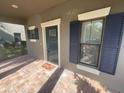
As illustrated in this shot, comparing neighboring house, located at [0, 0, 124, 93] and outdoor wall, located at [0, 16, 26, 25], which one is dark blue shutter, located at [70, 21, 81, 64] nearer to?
neighboring house, located at [0, 0, 124, 93]

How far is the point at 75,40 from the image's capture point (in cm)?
257

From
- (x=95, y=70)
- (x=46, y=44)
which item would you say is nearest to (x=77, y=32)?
(x=95, y=70)

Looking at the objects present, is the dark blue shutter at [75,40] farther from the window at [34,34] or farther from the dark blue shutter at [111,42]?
the window at [34,34]

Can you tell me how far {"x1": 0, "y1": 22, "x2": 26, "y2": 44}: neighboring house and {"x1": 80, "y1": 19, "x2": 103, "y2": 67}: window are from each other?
10.2 m

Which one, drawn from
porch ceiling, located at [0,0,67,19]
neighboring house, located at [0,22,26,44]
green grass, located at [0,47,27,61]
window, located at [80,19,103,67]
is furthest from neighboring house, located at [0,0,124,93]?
neighboring house, located at [0,22,26,44]

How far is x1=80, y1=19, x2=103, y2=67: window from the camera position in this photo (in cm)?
220

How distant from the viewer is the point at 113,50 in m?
1.85

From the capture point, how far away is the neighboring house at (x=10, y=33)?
9716mm

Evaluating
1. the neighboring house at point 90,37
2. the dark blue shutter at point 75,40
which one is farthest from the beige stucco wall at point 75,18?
the dark blue shutter at point 75,40

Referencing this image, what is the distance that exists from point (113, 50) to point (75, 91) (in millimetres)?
1457

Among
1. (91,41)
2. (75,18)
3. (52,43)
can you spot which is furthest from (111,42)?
(52,43)

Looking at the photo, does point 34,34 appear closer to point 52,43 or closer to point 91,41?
point 52,43

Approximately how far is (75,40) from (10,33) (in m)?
11.0

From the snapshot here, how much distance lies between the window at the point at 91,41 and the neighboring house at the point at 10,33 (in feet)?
33.6
